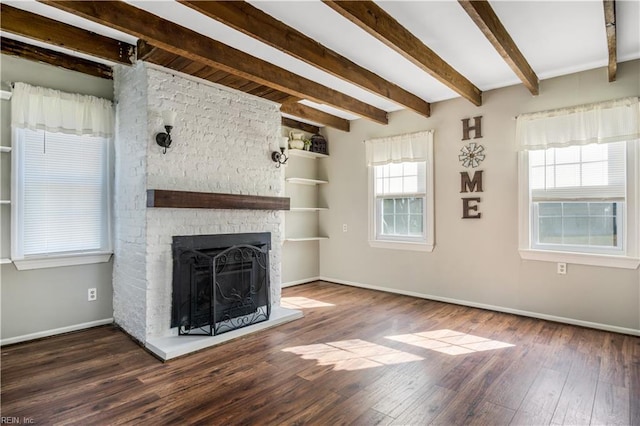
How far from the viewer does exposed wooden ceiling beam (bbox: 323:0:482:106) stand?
2307 millimetres

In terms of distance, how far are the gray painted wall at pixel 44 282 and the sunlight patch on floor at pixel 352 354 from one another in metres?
2.03

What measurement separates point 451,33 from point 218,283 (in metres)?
2.99

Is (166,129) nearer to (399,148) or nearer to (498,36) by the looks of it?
(498,36)

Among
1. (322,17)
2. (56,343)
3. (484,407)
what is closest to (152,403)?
(56,343)

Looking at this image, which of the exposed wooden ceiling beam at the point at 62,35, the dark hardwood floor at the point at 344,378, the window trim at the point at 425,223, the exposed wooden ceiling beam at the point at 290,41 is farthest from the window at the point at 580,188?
the exposed wooden ceiling beam at the point at 62,35

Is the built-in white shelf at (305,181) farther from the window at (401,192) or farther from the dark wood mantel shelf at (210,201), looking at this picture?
the dark wood mantel shelf at (210,201)

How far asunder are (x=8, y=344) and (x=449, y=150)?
194 inches

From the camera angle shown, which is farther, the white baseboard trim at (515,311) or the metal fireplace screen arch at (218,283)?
the white baseboard trim at (515,311)

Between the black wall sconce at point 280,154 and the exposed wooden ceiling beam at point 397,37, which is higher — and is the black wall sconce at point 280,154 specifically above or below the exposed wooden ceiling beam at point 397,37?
below

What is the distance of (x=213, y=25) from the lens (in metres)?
2.70

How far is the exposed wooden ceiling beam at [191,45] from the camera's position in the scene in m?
2.31

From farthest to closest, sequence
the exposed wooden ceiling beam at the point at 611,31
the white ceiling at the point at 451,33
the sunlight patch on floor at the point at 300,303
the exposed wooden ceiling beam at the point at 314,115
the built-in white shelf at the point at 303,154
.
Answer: the built-in white shelf at the point at 303,154, the exposed wooden ceiling beam at the point at 314,115, the sunlight patch on floor at the point at 300,303, the white ceiling at the point at 451,33, the exposed wooden ceiling beam at the point at 611,31

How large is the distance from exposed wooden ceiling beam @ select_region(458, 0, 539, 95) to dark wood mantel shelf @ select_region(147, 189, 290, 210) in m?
2.48

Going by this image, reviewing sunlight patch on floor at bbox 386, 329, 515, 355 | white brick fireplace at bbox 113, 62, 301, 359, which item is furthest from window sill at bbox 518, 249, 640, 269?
white brick fireplace at bbox 113, 62, 301, 359
